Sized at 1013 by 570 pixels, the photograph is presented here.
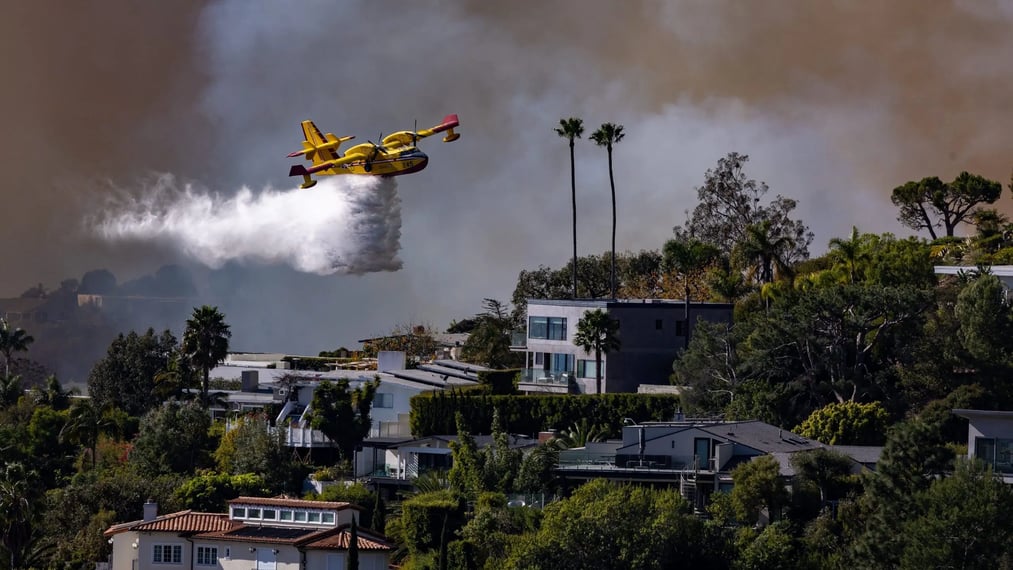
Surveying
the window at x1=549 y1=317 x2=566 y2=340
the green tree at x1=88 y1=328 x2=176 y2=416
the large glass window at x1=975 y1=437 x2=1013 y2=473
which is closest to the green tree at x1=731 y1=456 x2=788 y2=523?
the large glass window at x1=975 y1=437 x2=1013 y2=473

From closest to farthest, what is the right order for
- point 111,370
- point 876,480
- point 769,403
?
1. point 876,480
2. point 769,403
3. point 111,370

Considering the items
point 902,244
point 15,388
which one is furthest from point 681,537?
point 15,388

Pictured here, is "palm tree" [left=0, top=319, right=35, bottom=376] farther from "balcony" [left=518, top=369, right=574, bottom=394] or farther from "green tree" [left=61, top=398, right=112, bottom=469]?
"balcony" [left=518, top=369, right=574, bottom=394]

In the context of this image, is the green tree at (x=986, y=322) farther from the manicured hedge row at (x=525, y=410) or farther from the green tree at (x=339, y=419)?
the green tree at (x=339, y=419)

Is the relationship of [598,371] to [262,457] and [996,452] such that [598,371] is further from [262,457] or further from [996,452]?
[996,452]

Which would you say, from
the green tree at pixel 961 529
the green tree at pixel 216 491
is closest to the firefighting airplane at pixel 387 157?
the green tree at pixel 216 491

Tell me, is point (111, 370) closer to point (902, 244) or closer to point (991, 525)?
point (902, 244)
